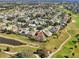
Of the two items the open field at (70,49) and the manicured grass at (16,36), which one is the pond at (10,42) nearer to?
the manicured grass at (16,36)

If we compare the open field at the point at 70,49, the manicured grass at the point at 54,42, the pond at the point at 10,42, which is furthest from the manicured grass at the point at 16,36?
the open field at the point at 70,49

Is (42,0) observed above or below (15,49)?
above

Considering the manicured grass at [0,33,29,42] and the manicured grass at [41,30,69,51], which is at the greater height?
the manicured grass at [0,33,29,42]

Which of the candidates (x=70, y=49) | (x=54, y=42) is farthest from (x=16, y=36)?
(x=70, y=49)

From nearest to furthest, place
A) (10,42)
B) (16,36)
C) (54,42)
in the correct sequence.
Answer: (54,42) < (10,42) < (16,36)

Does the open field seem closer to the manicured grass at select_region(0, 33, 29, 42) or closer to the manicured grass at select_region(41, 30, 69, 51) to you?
the manicured grass at select_region(41, 30, 69, 51)

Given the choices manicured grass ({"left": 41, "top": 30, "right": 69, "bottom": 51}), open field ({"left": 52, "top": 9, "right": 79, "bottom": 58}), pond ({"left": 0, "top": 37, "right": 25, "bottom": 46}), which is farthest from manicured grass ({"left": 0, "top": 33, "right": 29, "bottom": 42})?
open field ({"left": 52, "top": 9, "right": 79, "bottom": 58})

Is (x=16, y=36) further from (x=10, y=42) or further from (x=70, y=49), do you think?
(x=70, y=49)

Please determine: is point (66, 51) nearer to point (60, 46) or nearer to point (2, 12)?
point (60, 46)

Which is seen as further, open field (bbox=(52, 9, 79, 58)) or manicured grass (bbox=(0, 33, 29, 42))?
manicured grass (bbox=(0, 33, 29, 42))

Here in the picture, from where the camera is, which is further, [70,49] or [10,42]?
[10,42]

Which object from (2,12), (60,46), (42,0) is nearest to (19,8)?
(2,12)
